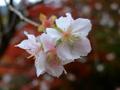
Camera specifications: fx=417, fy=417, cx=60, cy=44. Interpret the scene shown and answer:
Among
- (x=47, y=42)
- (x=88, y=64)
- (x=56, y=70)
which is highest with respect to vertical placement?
(x=47, y=42)

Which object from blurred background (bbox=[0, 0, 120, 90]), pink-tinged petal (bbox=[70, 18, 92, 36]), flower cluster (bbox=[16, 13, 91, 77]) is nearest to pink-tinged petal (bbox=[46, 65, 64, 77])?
flower cluster (bbox=[16, 13, 91, 77])

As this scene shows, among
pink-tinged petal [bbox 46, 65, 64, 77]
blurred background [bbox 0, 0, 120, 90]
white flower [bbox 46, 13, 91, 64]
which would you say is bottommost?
blurred background [bbox 0, 0, 120, 90]

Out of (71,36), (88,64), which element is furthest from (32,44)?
(88,64)

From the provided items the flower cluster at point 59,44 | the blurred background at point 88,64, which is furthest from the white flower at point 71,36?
the blurred background at point 88,64

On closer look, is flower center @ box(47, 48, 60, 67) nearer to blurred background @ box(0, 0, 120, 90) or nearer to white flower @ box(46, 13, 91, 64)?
white flower @ box(46, 13, 91, 64)

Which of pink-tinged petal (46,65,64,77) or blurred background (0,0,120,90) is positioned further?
blurred background (0,0,120,90)

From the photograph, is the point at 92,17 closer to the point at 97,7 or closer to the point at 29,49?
the point at 97,7

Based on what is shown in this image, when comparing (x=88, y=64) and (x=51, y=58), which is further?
(x=88, y=64)

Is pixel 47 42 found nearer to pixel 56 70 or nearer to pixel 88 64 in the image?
pixel 56 70
